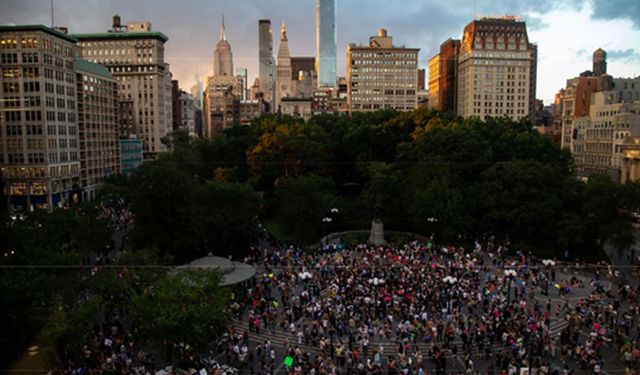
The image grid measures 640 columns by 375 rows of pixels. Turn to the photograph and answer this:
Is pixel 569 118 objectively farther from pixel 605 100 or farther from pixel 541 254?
pixel 541 254

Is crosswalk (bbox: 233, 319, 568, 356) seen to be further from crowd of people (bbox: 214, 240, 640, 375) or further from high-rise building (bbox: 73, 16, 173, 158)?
high-rise building (bbox: 73, 16, 173, 158)

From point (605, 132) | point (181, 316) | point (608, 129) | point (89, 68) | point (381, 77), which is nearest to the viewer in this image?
point (181, 316)

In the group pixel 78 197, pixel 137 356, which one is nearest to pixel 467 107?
pixel 78 197

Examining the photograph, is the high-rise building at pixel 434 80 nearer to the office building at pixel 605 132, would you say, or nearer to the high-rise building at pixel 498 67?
the high-rise building at pixel 498 67

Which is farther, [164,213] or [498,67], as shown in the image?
[498,67]

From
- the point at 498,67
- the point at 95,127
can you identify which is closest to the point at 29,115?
the point at 95,127

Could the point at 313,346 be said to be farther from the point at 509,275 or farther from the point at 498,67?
the point at 498,67

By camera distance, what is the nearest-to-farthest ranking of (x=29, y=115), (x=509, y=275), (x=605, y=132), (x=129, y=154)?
(x=509, y=275) < (x=29, y=115) < (x=605, y=132) < (x=129, y=154)

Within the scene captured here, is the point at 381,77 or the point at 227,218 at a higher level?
the point at 381,77
